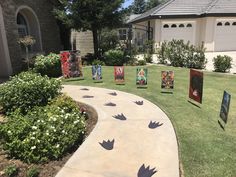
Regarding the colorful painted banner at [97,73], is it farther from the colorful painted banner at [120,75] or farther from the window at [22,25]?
the window at [22,25]

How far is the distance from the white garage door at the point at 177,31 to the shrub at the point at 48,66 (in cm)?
1438

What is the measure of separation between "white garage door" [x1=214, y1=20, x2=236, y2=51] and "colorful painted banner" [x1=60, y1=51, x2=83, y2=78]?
702 inches

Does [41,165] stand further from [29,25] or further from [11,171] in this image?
[29,25]

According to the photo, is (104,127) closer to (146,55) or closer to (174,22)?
(146,55)

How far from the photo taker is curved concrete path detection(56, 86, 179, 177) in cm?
369

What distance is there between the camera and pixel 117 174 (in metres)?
3.59

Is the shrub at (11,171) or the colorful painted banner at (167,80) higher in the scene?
the colorful painted banner at (167,80)

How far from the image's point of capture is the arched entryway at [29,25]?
50.0ft

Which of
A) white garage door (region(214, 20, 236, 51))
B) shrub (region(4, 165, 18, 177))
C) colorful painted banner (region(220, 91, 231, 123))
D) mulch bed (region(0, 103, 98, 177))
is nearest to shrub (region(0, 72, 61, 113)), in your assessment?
mulch bed (region(0, 103, 98, 177))

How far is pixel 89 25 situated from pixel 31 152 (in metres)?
13.4

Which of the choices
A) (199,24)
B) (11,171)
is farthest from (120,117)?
(199,24)

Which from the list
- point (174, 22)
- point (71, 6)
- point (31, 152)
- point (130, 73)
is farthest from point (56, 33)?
point (31, 152)

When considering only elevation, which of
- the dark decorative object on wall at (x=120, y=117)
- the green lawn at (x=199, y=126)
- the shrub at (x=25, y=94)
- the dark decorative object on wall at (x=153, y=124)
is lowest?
the green lawn at (x=199, y=126)

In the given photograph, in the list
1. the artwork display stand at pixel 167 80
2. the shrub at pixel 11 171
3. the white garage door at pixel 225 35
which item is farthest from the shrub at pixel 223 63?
the shrub at pixel 11 171
